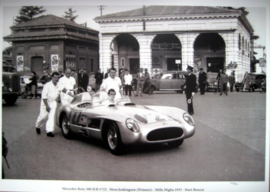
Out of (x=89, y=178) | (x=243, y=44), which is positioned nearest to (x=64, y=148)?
(x=89, y=178)

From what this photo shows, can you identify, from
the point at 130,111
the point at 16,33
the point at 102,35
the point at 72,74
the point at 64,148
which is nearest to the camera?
the point at 130,111

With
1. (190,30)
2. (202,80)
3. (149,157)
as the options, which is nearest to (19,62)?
(149,157)

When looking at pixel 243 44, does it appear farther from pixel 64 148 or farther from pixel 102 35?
pixel 64 148

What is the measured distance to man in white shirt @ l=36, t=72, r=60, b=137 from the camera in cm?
527

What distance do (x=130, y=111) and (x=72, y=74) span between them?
2.03m

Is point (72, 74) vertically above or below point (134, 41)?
below

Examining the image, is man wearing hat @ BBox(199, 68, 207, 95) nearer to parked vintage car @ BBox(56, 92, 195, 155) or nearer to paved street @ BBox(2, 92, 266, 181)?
paved street @ BBox(2, 92, 266, 181)

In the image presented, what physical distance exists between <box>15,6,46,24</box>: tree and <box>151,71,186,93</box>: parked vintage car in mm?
8287

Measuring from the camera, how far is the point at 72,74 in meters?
5.98

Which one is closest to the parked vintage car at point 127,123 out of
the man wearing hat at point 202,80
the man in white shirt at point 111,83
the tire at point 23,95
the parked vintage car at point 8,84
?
the man in white shirt at point 111,83

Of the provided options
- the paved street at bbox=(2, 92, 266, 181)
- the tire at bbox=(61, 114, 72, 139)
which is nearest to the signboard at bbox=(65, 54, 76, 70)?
the tire at bbox=(61, 114, 72, 139)

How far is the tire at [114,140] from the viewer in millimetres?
4125

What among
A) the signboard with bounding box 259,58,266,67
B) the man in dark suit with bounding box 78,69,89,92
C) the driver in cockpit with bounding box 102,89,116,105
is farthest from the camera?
the man in dark suit with bounding box 78,69,89,92

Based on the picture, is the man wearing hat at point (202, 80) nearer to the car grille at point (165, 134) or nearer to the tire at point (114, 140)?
the car grille at point (165, 134)
